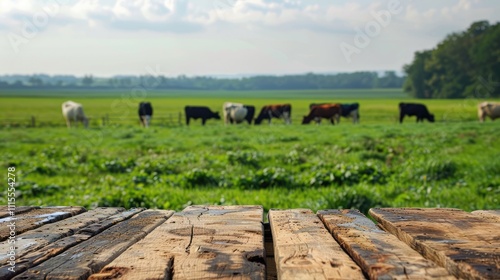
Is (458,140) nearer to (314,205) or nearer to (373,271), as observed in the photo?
(314,205)

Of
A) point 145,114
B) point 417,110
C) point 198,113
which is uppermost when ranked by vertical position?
point 417,110

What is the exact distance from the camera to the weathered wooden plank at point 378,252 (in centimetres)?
184

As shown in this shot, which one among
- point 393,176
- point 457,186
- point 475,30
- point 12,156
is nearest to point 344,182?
point 393,176

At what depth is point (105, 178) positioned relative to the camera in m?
11.7

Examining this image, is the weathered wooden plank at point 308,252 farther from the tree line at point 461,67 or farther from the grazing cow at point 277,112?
the tree line at point 461,67

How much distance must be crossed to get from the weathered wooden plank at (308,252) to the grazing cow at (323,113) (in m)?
37.4

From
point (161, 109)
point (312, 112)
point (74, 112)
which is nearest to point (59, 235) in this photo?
point (74, 112)

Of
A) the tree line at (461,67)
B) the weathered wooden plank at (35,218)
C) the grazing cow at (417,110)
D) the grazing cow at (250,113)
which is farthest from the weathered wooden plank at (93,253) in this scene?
the tree line at (461,67)

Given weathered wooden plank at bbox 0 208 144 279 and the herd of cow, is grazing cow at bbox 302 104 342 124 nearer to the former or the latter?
the herd of cow

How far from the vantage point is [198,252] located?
2160 millimetres

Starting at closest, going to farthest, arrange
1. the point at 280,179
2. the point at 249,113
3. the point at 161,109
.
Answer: the point at 280,179
the point at 249,113
the point at 161,109

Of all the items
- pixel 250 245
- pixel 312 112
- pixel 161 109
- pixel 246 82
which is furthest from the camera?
pixel 246 82

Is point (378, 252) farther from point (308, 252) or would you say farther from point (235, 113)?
point (235, 113)

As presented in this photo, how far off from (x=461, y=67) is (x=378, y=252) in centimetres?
9032
